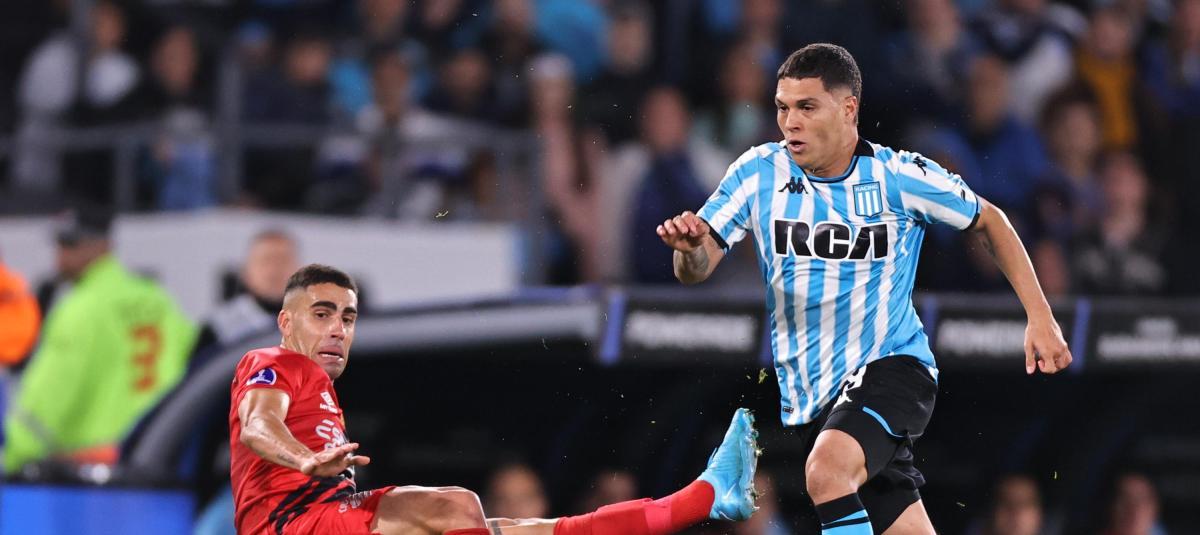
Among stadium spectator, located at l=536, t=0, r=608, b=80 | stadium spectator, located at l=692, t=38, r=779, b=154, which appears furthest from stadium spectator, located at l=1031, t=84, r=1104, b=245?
stadium spectator, located at l=536, t=0, r=608, b=80

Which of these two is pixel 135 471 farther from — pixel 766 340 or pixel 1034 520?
pixel 1034 520

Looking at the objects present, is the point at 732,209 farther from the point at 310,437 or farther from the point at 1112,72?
the point at 1112,72

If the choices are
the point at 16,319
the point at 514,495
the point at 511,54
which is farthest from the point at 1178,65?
the point at 16,319

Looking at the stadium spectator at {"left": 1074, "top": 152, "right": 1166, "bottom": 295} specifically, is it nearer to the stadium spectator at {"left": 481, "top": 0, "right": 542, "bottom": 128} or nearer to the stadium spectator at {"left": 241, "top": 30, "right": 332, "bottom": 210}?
the stadium spectator at {"left": 481, "top": 0, "right": 542, "bottom": 128}

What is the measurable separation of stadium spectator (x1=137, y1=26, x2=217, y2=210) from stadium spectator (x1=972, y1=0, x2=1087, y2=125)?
4.69 meters

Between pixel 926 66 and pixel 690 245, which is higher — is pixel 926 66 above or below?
above

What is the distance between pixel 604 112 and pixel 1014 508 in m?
3.15

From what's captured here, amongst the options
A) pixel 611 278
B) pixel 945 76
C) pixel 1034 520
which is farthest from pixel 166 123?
pixel 1034 520

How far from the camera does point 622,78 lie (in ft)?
33.8

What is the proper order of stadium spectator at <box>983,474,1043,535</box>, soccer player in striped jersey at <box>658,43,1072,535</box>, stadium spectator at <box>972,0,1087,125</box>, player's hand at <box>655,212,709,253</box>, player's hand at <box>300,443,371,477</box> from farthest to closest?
stadium spectator at <box>972,0,1087,125</box>, stadium spectator at <box>983,474,1043,535</box>, soccer player in striped jersey at <box>658,43,1072,535</box>, player's hand at <box>655,212,709,253</box>, player's hand at <box>300,443,371,477</box>

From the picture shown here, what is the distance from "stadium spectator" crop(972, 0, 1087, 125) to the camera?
10633mm

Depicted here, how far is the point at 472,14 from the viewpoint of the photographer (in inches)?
444

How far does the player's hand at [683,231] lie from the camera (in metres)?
5.28

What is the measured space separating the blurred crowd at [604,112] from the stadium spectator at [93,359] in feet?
3.43
